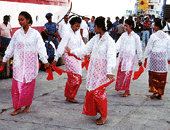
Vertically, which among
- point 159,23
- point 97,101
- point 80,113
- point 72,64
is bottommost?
point 80,113

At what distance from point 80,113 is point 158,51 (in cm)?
213

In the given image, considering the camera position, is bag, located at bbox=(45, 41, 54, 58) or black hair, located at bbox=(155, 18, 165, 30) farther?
bag, located at bbox=(45, 41, 54, 58)

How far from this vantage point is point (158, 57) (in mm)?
6387

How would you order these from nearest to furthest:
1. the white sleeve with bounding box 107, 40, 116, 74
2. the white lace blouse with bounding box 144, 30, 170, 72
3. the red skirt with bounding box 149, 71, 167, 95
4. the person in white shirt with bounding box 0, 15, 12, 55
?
the white sleeve with bounding box 107, 40, 116, 74 → the white lace blouse with bounding box 144, 30, 170, 72 → the red skirt with bounding box 149, 71, 167, 95 → the person in white shirt with bounding box 0, 15, 12, 55

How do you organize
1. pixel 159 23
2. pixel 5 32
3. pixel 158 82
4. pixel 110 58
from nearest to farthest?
pixel 110 58 → pixel 159 23 → pixel 158 82 → pixel 5 32

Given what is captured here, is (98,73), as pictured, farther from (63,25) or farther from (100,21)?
(63,25)

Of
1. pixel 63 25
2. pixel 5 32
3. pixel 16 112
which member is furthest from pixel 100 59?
pixel 63 25

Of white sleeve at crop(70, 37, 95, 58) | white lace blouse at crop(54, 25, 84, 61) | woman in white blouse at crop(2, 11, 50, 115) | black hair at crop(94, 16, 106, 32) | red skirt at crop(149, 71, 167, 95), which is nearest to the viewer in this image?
black hair at crop(94, 16, 106, 32)

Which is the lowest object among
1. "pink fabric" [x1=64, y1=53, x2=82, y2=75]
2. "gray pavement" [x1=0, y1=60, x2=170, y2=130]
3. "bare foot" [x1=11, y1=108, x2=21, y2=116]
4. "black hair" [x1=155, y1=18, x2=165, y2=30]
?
"gray pavement" [x1=0, y1=60, x2=170, y2=130]

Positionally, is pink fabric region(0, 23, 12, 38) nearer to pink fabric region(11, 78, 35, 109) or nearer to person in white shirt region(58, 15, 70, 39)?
person in white shirt region(58, 15, 70, 39)

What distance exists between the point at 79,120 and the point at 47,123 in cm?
50

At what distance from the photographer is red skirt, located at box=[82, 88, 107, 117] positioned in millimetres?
4723

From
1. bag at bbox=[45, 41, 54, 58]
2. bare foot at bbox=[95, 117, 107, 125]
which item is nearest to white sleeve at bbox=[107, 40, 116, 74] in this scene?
bare foot at bbox=[95, 117, 107, 125]

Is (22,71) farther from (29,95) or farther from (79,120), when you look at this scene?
(79,120)
